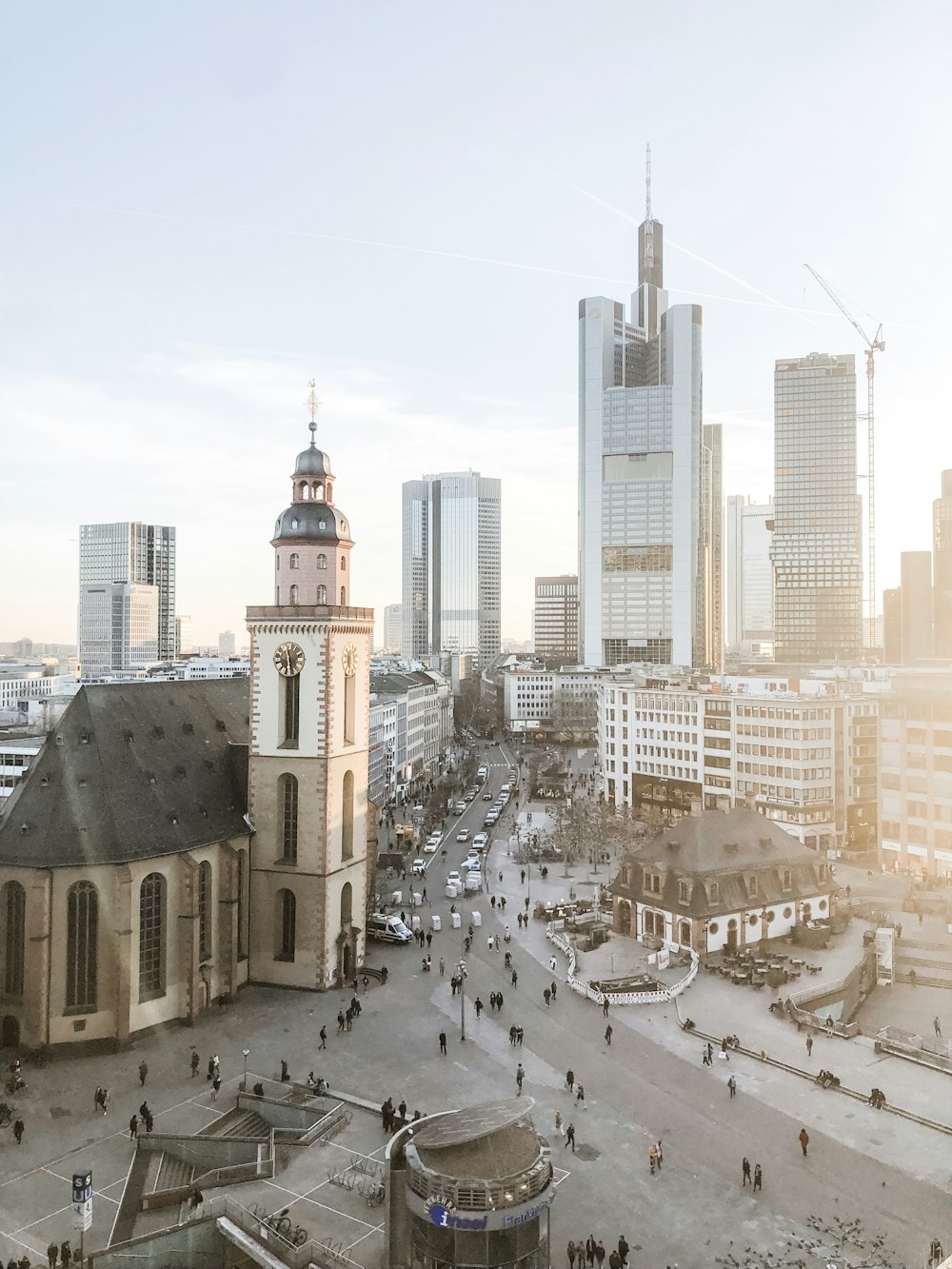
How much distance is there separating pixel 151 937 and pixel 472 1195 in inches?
1029

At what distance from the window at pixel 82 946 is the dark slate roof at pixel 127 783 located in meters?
1.70

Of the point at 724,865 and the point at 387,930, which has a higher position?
the point at 724,865

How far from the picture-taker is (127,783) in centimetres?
4631

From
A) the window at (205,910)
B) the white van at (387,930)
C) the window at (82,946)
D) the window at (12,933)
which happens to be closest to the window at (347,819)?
the window at (205,910)

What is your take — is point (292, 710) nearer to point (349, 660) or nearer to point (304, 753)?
point (304, 753)

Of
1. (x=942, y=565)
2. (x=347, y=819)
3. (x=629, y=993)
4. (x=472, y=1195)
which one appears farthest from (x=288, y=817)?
(x=942, y=565)

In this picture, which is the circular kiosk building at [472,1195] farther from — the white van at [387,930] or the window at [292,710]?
the white van at [387,930]

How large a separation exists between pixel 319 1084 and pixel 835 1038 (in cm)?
2421

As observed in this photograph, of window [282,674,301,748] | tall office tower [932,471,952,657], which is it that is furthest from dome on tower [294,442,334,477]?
tall office tower [932,471,952,657]

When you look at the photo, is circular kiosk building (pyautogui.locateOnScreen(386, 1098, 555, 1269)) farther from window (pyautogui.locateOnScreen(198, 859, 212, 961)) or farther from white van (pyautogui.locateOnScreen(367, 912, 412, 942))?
white van (pyautogui.locateOnScreen(367, 912, 412, 942))

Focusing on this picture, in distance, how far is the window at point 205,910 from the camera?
1860 inches

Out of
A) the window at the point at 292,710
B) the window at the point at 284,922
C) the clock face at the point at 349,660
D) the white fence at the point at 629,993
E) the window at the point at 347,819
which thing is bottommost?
the white fence at the point at 629,993

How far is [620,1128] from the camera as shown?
119ft

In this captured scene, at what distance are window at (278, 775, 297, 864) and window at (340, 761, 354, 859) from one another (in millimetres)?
2530
